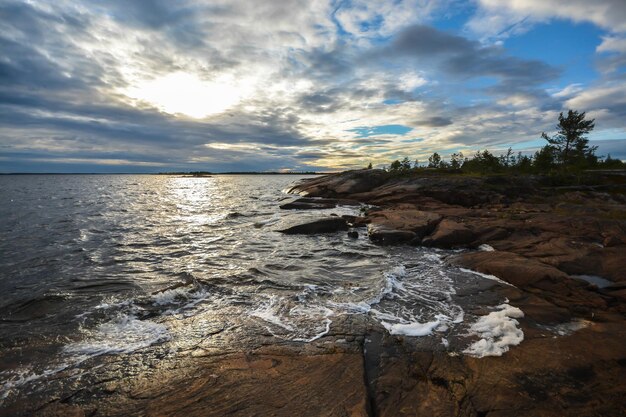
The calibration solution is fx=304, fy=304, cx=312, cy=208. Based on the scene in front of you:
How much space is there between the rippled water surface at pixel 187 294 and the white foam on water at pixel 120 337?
0.09ft

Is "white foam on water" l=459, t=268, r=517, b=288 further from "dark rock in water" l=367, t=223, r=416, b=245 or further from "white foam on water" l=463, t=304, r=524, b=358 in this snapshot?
"dark rock in water" l=367, t=223, r=416, b=245

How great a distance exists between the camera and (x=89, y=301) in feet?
35.9

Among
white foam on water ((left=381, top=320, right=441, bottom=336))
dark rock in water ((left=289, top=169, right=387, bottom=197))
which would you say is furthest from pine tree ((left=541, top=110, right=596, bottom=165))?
white foam on water ((left=381, top=320, right=441, bottom=336))

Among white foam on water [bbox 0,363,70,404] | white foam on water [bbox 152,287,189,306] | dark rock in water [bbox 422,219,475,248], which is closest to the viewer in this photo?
white foam on water [bbox 0,363,70,404]

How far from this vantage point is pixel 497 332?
27.1ft

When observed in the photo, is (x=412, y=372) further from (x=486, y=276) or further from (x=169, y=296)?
(x=169, y=296)

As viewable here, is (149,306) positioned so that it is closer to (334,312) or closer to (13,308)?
(13,308)

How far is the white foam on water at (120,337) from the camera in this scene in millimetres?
7680

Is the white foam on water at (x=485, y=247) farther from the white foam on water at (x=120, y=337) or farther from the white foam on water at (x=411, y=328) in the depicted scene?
the white foam on water at (x=120, y=337)

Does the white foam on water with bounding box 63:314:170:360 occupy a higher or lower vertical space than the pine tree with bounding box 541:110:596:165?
lower

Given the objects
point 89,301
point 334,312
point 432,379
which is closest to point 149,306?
point 89,301

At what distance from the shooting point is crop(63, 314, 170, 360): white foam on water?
7680 mm

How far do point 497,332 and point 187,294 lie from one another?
10.4m

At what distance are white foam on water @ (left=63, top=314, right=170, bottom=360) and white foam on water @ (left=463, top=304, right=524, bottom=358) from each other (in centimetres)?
817
